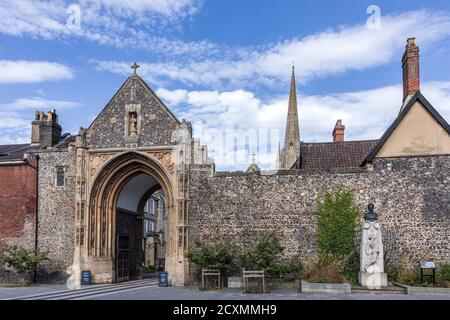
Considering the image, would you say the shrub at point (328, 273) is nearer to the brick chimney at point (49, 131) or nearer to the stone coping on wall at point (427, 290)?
the stone coping on wall at point (427, 290)

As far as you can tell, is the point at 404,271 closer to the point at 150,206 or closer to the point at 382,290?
the point at 382,290

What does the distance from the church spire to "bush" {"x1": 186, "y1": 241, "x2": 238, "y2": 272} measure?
26429 millimetres

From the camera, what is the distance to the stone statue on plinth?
16.5 metres

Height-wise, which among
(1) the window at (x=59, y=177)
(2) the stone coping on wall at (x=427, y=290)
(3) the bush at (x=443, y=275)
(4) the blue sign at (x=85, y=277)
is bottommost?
(4) the blue sign at (x=85, y=277)

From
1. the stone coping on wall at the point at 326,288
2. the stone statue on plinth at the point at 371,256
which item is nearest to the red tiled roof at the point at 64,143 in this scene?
the stone coping on wall at the point at 326,288

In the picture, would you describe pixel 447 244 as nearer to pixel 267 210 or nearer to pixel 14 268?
pixel 267 210

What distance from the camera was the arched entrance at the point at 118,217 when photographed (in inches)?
819

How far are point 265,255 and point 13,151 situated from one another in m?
16.8

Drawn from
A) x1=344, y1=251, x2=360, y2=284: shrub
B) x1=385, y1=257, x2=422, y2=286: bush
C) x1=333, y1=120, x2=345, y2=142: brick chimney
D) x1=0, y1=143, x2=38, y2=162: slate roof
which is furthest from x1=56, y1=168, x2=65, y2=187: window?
x1=333, y1=120, x2=345, y2=142: brick chimney

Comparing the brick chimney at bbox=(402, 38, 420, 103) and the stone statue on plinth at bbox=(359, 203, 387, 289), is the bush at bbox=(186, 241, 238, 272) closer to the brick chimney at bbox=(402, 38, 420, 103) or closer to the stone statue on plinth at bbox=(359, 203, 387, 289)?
the stone statue on plinth at bbox=(359, 203, 387, 289)

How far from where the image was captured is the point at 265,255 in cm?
1733

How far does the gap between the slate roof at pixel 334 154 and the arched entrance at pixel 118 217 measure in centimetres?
969

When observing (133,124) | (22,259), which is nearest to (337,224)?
(133,124)

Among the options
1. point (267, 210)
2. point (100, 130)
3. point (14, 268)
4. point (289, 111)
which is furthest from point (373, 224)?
point (289, 111)
